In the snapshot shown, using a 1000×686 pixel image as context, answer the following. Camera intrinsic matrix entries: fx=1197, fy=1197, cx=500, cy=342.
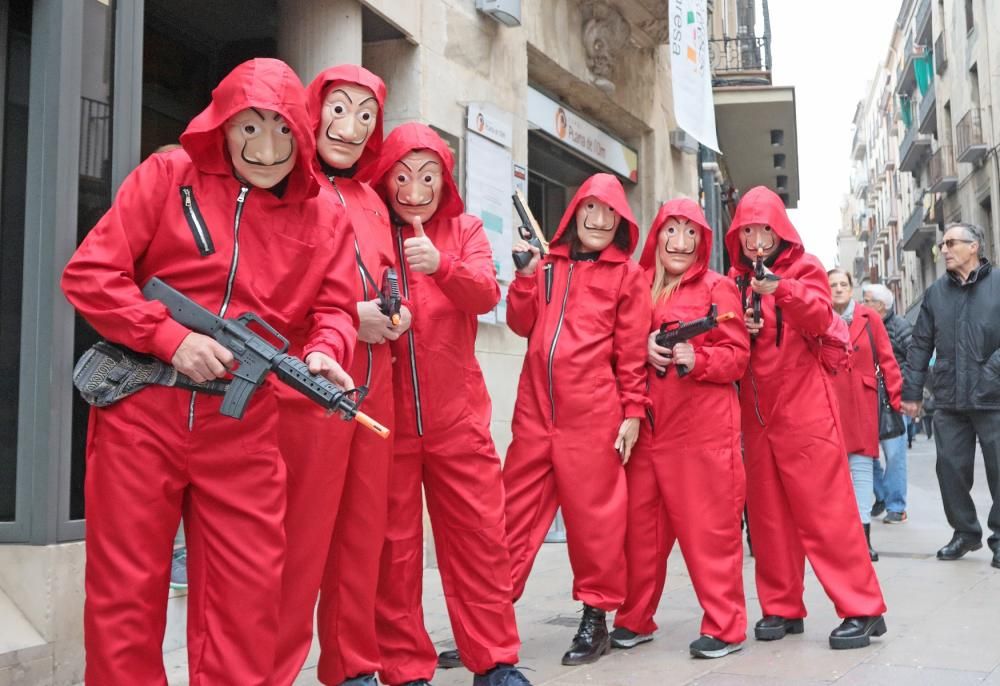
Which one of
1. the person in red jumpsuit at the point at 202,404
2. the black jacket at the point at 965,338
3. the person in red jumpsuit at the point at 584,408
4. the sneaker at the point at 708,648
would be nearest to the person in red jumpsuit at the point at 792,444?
the sneaker at the point at 708,648

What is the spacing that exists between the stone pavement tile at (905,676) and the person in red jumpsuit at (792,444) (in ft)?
1.40

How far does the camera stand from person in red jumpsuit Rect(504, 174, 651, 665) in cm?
471

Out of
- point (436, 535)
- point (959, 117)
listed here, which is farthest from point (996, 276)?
point (959, 117)

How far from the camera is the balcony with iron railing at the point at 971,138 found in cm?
3222

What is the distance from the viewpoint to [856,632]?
4.87 m

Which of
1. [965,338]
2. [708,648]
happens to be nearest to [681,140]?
[965,338]

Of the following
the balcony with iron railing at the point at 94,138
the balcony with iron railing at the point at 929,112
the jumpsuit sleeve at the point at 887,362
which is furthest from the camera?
the balcony with iron railing at the point at 929,112

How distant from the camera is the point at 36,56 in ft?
14.5

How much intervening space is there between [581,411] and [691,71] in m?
6.59

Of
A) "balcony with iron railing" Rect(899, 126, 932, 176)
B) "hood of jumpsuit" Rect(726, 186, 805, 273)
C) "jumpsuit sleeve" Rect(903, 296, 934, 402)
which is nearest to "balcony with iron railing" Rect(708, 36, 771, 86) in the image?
"jumpsuit sleeve" Rect(903, 296, 934, 402)

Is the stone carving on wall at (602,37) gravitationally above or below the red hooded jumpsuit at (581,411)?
above

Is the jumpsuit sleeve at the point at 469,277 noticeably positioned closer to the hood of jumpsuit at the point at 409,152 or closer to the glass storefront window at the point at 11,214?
the hood of jumpsuit at the point at 409,152

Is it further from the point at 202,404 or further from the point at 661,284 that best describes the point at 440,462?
the point at 661,284

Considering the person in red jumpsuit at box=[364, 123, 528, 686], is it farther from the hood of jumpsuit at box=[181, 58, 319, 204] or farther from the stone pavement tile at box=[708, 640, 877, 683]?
the stone pavement tile at box=[708, 640, 877, 683]
